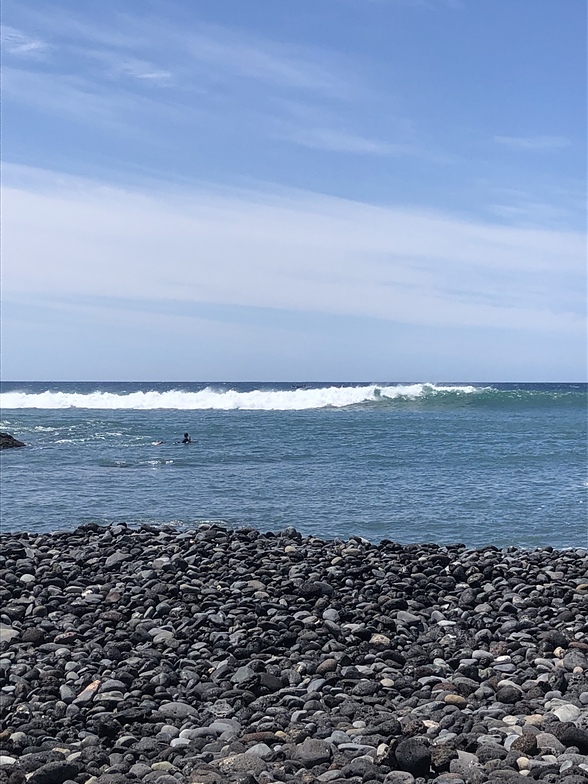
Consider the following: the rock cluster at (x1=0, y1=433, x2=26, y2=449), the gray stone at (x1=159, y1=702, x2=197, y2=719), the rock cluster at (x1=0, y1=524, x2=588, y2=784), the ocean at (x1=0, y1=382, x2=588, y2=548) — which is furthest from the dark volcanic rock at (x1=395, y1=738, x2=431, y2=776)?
the rock cluster at (x1=0, y1=433, x2=26, y2=449)

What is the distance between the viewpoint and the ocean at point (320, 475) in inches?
Result: 447

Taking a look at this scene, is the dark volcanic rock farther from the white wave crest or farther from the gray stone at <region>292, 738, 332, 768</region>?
the white wave crest

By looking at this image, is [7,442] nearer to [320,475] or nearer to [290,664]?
[320,475]

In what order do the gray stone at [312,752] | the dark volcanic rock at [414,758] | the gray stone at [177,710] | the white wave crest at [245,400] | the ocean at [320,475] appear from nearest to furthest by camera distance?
the dark volcanic rock at [414,758] < the gray stone at [312,752] < the gray stone at [177,710] < the ocean at [320,475] < the white wave crest at [245,400]

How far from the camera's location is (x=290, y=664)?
5684mm

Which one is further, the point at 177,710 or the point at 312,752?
the point at 177,710

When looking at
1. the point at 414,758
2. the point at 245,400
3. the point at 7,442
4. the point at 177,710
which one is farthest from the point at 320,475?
the point at 245,400

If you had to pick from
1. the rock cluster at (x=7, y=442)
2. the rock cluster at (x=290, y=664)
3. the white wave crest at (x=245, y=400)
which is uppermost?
the white wave crest at (x=245, y=400)

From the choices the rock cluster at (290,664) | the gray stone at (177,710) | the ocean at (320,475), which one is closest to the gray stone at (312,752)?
the rock cluster at (290,664)

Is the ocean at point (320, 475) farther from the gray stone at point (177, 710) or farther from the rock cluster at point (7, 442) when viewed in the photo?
the gray stone at point (177, 710)

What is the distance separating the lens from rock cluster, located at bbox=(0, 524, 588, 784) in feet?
13.5

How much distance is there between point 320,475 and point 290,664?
10.6m

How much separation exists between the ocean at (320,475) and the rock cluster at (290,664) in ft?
7.74

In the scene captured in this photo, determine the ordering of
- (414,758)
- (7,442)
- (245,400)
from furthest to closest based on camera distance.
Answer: (245,400), (7,442), (414,758)
